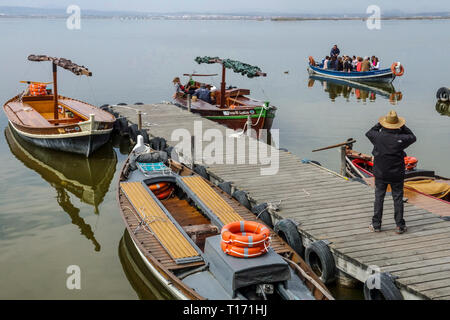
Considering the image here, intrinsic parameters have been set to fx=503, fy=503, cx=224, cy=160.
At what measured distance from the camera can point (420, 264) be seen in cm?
905

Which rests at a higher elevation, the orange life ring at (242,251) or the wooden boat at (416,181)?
the orange life ring at (242,251)

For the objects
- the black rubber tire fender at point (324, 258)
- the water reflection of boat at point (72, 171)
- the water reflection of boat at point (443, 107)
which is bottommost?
the water reflection of boat at point (72, 171)

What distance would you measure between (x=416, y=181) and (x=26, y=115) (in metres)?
15.8

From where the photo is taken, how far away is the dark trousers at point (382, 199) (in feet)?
32.1

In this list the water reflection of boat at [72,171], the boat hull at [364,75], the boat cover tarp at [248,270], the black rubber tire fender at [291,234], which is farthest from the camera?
the boat hull at [364,75]

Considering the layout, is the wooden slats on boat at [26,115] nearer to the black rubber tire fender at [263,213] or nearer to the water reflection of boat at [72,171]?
the water reflection of boat at [72,171]

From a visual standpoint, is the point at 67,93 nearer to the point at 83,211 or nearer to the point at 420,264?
the point at 83,211

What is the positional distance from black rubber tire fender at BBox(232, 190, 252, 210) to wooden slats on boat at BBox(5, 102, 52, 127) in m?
Answer: 10.1

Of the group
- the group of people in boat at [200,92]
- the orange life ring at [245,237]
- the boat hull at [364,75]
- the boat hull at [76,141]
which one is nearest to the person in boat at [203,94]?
the group of people in boat at [200,92]

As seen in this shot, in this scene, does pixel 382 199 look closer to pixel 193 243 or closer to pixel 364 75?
pixel 193 243

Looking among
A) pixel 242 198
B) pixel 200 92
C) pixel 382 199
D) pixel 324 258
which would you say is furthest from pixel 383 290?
pixel 200 92

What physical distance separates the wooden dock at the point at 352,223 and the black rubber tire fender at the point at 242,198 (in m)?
0.19

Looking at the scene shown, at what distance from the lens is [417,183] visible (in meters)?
13.3
